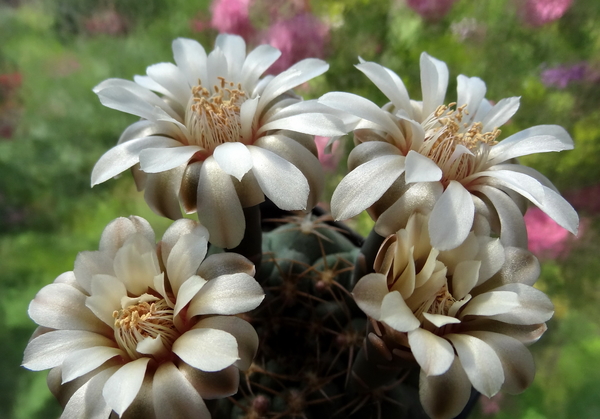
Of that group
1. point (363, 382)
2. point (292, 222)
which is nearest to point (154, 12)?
point (292, 222)

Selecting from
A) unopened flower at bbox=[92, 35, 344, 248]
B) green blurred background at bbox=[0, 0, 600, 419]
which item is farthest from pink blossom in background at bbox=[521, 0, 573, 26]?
unopened flower at bbox=[92, 35, 344, 248]

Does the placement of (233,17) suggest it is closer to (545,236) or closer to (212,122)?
(212,122)

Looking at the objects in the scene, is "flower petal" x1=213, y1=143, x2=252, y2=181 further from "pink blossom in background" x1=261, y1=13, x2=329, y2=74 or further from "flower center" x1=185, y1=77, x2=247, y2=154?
"pink blossom in background" x1=261, y1=13, x2=329, y2=74

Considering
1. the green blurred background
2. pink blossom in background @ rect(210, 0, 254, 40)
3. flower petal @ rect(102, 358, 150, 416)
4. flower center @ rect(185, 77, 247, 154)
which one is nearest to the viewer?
flower petal @ rect(102, 358, 150, 416)

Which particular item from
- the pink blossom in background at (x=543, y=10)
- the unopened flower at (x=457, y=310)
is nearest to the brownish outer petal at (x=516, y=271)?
the unopened flower at (x=457, y=310)

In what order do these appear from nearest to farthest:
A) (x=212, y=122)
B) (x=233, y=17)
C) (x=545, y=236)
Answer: (x=212, y=122) < (x=545, y=236) < (x=233, y=17)

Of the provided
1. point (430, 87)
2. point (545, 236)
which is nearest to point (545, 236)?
point (545, 236)

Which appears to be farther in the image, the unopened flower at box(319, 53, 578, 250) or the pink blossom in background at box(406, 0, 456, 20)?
the pink blossom in background at box(406, 0, 456, 20)
